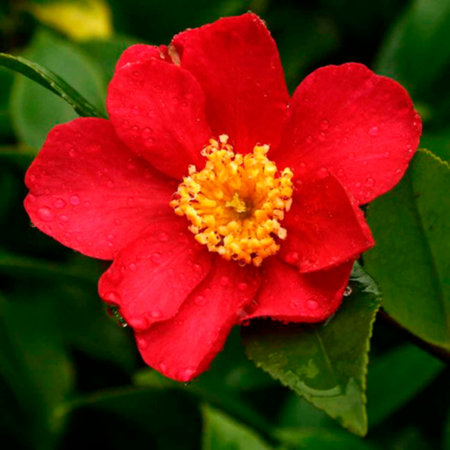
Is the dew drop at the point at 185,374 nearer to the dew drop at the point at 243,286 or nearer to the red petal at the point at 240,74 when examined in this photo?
the dew drop at the point at 243,286

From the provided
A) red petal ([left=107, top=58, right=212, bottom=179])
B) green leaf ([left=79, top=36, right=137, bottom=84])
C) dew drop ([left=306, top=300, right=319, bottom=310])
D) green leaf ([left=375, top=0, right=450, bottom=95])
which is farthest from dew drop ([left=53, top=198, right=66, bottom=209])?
green leaf ([left=375, top=0, right=450, bottom=95])

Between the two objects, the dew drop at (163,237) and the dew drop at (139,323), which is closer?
the dew drop at (139,323)

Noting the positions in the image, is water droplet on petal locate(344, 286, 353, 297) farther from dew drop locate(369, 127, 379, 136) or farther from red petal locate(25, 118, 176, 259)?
red petal locate(25, 118, 176, 259)

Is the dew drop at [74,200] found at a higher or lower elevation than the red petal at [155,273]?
higher

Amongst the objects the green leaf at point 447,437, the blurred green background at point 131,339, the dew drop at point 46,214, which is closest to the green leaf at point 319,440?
the blurred green background at point 131,339

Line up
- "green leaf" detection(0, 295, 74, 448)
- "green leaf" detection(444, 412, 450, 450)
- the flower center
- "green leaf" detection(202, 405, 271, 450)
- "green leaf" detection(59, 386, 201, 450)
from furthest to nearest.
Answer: "green leaf" detection(0, 295, 74, 448) → "green leaf" detection(59, 386, 201, 450) → "green leaf" detection(444, 412, 450, 450) → "green leaf" detection(202, 405, 271, 450) → the flower center
